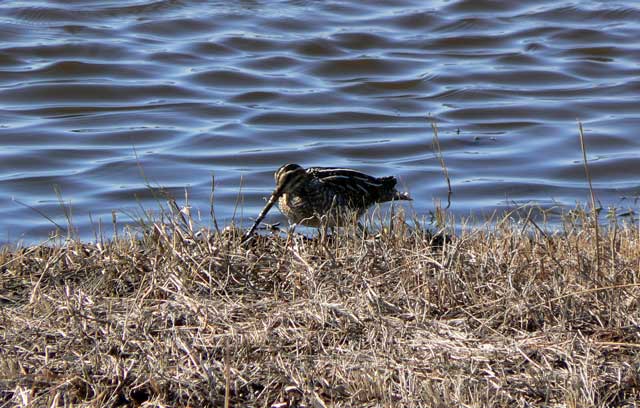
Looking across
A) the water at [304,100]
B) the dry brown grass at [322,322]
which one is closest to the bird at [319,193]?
the dry brown grass at [322,322]

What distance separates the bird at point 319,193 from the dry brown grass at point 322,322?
1090 mm

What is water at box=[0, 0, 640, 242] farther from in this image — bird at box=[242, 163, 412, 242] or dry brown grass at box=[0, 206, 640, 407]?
dry brown grass at box=[0, 206, 640, 407]

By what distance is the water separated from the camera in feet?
38.5

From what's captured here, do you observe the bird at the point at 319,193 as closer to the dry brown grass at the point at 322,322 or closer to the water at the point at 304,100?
the dry brown grass at the point at 322,322

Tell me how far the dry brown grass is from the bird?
1.09 m

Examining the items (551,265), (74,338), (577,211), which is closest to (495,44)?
(577,211)

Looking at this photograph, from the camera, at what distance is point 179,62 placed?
1579 cm

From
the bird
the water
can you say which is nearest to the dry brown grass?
the bird

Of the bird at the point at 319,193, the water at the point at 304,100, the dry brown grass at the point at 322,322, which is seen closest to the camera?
the dry brown grass at the point at 322,322

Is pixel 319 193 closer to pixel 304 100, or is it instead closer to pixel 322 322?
pixel 322 322

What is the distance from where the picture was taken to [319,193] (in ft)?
27.1

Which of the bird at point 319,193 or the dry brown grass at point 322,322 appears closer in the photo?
the dry brown grass at point 322,322

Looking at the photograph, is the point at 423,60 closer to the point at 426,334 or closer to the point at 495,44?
the point at 495,44

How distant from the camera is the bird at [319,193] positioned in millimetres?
8203
